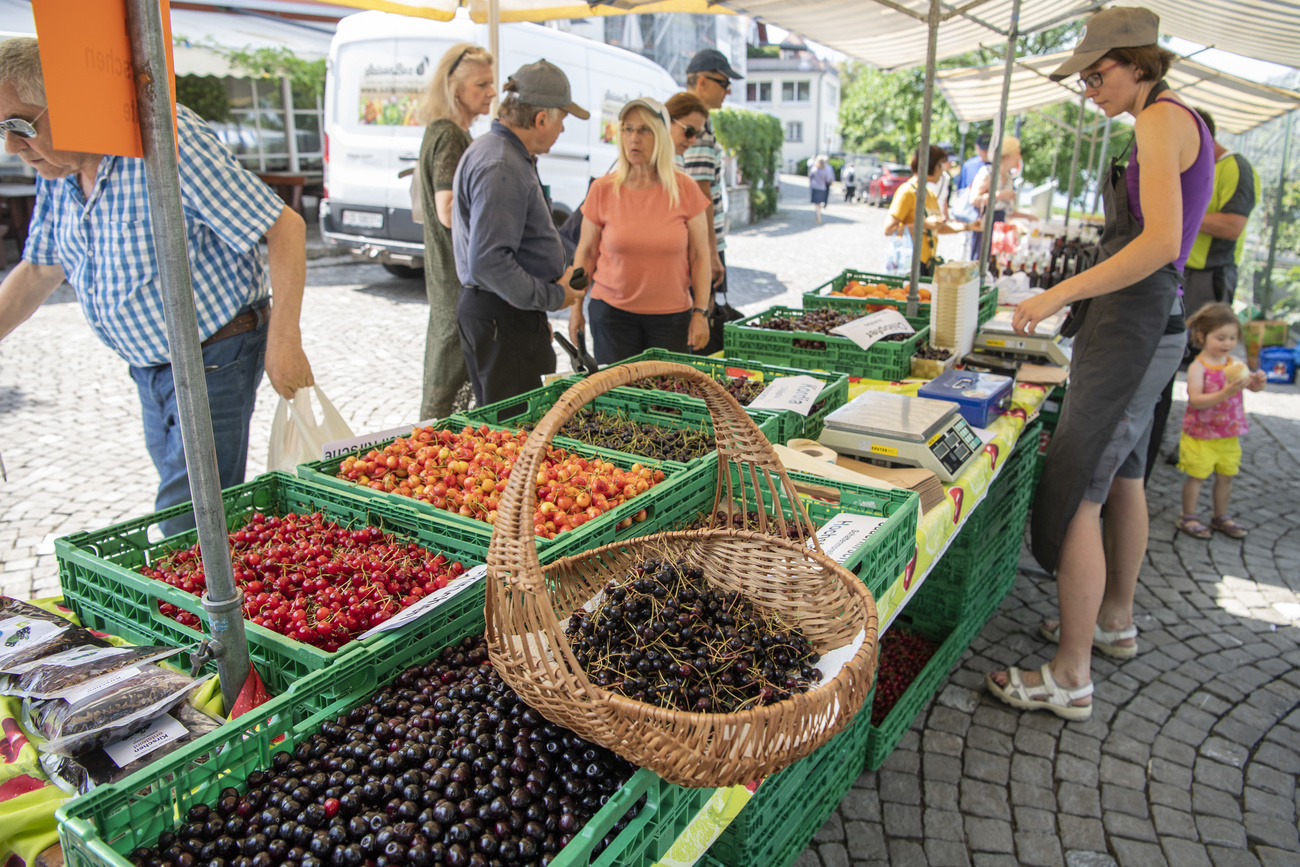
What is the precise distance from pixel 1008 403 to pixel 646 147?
2.05 metres

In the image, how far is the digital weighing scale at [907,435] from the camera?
8.77 feet

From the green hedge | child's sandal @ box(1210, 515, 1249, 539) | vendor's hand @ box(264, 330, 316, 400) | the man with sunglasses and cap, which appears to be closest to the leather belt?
vendor's hand @ box(264, 330, 316, 400)

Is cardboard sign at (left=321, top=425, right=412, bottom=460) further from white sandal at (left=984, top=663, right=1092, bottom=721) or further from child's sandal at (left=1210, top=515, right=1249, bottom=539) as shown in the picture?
child's sandal at (left=1210, top=515, right=1249, bottom=539)

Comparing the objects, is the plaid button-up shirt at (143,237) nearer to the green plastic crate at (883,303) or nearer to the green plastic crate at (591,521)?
the green plastic crate at (591,521)

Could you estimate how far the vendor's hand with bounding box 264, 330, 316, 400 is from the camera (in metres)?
2.41

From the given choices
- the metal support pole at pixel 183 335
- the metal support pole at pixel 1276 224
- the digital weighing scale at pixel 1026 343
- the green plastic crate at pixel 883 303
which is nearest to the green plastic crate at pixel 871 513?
the metal support pole at pixel 183 335

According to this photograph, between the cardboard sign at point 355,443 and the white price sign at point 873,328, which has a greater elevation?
the white price sign at point 873,328

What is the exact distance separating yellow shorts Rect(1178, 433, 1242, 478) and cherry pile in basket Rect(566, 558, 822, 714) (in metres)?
4.17

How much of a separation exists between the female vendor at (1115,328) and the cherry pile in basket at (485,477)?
5.24 feet

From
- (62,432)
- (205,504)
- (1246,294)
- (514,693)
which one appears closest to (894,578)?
(514,693)

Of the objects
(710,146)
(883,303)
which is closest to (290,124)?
(710,146)

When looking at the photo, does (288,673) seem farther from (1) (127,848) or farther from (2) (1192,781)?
Result: (2) (1192,781)

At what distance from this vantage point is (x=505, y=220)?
3453mm

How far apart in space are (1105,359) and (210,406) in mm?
2860
